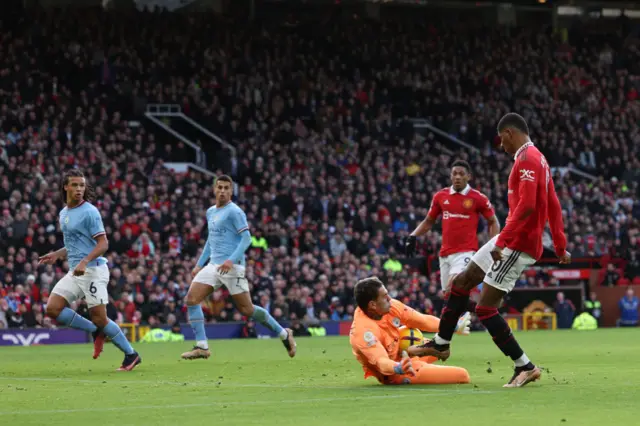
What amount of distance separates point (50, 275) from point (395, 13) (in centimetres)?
2760

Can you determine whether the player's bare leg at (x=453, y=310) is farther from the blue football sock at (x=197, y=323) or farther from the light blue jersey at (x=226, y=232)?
the blue football sock at (x=197, y=323)

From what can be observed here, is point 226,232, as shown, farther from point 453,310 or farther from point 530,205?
point 530,205

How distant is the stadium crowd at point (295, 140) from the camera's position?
3102 cm

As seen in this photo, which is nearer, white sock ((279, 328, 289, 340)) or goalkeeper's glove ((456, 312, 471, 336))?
goalkeeper's glove ((456, 312, 471, 336))

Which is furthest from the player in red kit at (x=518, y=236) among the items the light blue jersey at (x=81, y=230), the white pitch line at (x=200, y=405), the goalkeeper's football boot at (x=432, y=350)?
the light blue jersey at (x=81, y=230)

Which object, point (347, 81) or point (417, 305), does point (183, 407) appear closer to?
point (417, 305)

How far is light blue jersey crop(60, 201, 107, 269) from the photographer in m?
15.3

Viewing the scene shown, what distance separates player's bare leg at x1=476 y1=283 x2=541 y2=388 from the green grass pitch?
138 mm

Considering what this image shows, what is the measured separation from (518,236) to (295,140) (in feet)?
96.6

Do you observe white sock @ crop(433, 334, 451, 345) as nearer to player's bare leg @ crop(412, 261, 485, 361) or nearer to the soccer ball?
player's bare leg @ crop(412, 261, 485, 361)

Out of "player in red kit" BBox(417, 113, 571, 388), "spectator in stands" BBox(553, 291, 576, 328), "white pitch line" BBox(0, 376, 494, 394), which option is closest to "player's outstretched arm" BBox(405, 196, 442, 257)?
"white pitch line" BBox(0, 376, 494, 394)

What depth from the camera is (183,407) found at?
989cm

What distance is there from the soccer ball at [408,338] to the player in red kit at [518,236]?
75 centimetres

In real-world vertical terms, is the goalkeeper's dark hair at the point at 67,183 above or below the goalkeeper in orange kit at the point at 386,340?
above
